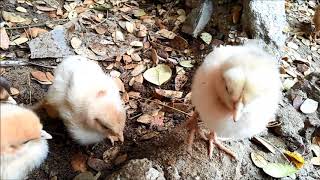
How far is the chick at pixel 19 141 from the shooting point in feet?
6.44

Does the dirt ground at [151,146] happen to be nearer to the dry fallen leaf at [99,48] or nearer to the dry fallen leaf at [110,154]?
the dry fallen leaf at [110,154]

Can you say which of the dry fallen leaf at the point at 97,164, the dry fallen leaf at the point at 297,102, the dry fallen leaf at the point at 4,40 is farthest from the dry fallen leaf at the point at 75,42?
the dry fallen leaf at the point at 297,102

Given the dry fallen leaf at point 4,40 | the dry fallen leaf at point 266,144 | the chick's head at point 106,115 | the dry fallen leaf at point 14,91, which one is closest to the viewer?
the chick's head at point 106,115

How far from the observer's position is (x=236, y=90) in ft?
6.10

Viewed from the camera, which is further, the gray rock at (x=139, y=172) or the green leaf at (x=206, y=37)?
the green leaf at (x=206, y=37)

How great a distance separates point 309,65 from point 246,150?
3.14 ft

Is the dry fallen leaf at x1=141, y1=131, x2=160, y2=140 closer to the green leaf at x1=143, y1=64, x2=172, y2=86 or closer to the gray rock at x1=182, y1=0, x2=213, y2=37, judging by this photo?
the green leaf at x1=143, y1=64, x2=172, y2=86

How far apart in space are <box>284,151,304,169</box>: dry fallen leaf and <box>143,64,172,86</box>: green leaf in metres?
0.87

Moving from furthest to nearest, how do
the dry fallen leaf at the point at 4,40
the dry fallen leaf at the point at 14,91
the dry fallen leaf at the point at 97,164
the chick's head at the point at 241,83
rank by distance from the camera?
the dry fallen leaf at the point at 4,40 → the dry fallen leaf at the point at 14,91 → the dry fallen leaf at the point at 97,164 → the chick's head at the point at 241,83

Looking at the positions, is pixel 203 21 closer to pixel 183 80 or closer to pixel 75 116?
pixel 183 80

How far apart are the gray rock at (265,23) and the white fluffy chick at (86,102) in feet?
3.25

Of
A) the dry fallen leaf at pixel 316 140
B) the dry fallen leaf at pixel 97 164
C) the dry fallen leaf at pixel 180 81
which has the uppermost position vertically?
the dry fallen leaf at pixel 180 81

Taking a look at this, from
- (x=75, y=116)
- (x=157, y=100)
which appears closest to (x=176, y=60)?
(x=157, y=100)

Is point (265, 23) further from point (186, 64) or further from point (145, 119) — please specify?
point (145, 119)
